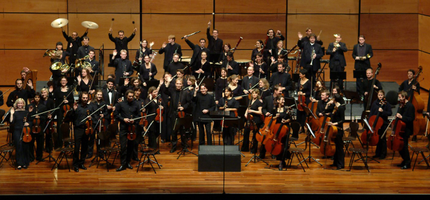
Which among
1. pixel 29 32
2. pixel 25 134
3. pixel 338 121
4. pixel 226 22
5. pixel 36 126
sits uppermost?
pixel 226 22

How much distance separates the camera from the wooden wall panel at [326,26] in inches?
526

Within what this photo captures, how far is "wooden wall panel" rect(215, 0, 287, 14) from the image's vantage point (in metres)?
13.4

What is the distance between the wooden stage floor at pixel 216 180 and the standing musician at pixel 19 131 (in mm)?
153

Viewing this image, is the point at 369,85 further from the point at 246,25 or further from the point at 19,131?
the point at 19,131

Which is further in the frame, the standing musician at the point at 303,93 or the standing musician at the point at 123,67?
the standing musician at the point at 123,67

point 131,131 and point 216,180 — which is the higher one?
point 131,131

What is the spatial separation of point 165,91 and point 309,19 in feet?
18.5

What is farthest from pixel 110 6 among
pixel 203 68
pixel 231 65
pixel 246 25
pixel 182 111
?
pixel 182 111

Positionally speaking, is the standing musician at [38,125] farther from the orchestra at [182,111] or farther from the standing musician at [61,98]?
the standing musician at [61,98]

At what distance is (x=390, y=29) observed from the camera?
43.7ft

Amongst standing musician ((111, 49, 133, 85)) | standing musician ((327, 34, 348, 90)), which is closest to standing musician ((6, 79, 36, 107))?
standing musician ((111, 49, 133, 85))

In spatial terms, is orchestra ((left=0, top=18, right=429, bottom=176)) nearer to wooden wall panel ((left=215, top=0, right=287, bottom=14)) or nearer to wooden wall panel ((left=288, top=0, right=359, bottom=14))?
wooden wall panel ((left=215, top=0, right=287, bottom=14))

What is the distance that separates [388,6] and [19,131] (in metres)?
9.40

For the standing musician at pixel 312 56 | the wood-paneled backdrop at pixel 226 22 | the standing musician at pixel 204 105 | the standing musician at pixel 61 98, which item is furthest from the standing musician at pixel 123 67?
the standing musician at pixel 312 56
